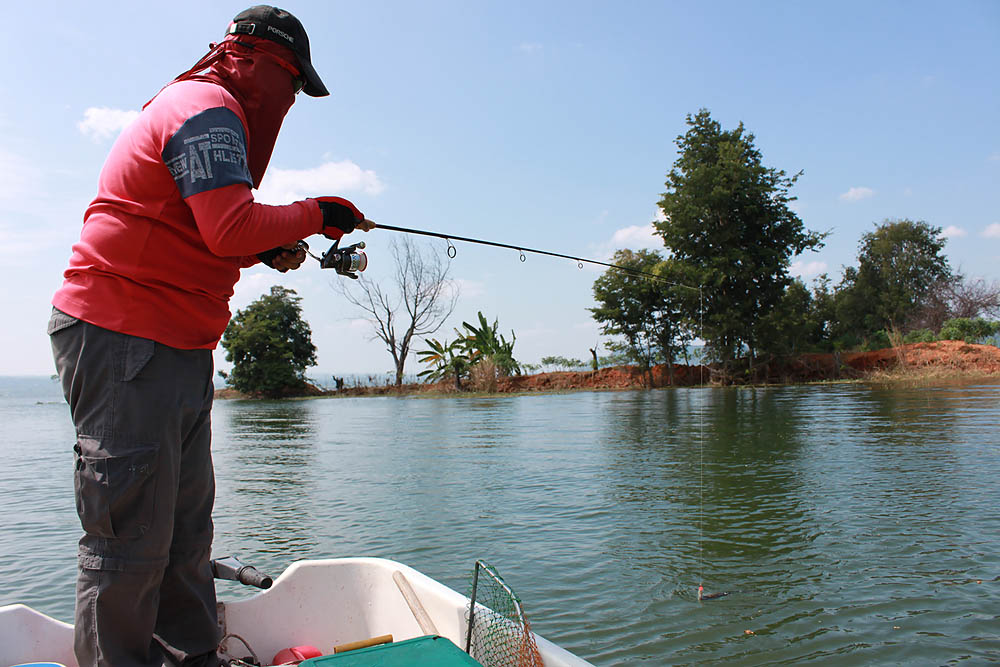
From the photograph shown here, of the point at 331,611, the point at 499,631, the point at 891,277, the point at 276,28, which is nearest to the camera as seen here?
the point at 276,28

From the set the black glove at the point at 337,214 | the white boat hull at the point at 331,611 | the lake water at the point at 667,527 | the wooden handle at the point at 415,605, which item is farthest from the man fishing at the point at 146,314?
the lake water at the point at 667,527

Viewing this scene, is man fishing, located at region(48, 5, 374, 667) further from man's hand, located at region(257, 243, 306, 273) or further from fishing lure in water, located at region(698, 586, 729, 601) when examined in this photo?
fishing lure in water, located at region(698, 586, 729, 601)

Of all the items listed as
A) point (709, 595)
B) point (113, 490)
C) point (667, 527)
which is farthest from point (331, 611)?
point (667, 527)

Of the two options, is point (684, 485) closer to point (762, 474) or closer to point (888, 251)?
point (762, 474)

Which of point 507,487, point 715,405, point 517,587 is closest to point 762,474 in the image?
point 507,487

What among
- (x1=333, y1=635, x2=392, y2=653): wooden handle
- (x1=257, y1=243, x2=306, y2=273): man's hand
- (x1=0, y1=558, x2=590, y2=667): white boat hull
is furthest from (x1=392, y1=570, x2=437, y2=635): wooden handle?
(x1=257, y1=243, x2=306, y2=273): man's hand

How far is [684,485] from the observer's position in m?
7.25

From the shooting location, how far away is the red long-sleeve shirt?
65.1 inches

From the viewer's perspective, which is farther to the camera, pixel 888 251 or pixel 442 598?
pixel 888 251

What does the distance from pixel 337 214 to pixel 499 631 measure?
1.47 m

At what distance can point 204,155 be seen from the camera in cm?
164

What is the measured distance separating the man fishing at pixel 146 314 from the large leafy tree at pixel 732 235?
87.3 feet

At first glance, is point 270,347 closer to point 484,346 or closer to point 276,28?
point 484,346

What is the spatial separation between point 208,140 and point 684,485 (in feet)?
21.6
